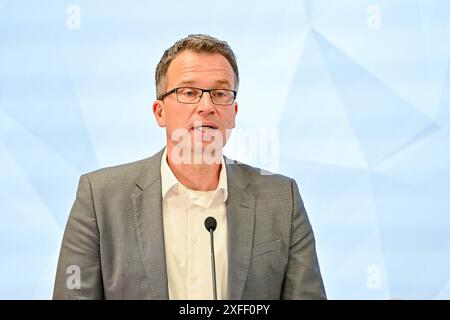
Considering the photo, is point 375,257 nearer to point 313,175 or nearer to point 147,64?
point 313,175

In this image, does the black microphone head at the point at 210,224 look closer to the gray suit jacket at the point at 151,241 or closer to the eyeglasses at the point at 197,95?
the gray suit jacket at the point at 151,241

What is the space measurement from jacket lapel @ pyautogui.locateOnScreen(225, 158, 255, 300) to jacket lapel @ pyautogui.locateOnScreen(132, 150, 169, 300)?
225mm

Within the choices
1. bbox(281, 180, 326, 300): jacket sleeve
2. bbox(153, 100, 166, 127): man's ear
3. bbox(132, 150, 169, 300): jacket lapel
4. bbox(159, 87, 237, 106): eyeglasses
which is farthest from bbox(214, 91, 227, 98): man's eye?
bbox(281, 180, 326, 300): jacket sleeve

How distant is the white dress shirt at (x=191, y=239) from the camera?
2.18 metres

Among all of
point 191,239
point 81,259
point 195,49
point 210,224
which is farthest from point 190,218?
point 195,49

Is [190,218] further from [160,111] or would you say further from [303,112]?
[303,112]

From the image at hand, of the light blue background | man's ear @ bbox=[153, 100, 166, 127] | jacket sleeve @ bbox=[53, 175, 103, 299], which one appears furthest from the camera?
→ the light blue background

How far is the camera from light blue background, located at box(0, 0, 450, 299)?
2.94 meters

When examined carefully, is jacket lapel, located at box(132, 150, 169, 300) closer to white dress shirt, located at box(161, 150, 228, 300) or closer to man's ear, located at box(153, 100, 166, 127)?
white dress shirt, located at box(161, 150, 228, 300)

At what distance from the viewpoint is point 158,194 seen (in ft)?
7.39

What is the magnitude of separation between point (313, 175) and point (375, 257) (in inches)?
18.1

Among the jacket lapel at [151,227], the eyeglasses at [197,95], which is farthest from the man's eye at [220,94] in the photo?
the jacket lapel at [151,227]

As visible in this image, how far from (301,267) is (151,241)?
0.52 m

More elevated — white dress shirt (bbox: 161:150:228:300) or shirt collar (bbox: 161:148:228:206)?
shirt collar (bbox: 161:148:228:206)
